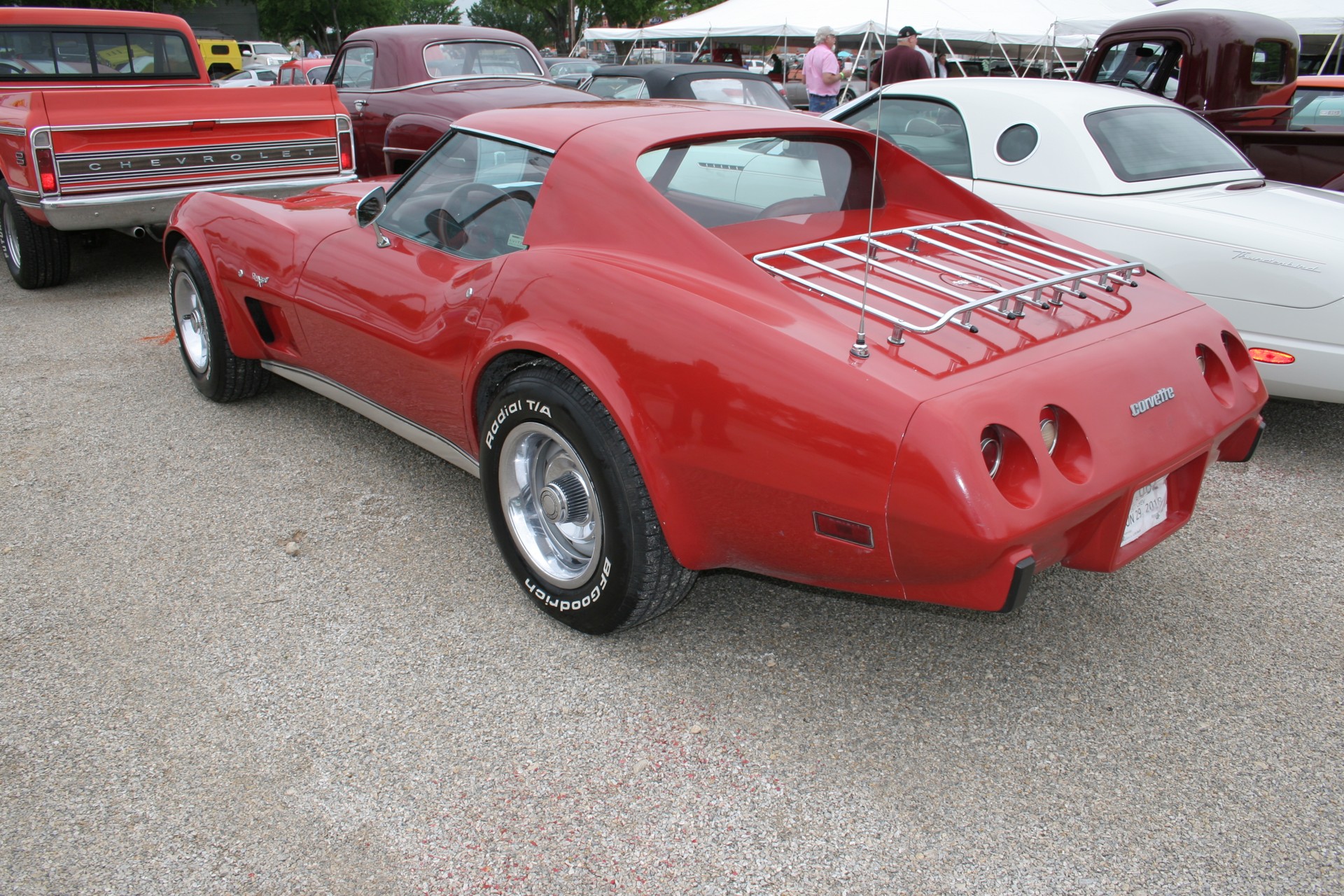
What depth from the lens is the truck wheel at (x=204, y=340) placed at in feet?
13.4

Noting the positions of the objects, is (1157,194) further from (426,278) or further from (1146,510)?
(426,278)

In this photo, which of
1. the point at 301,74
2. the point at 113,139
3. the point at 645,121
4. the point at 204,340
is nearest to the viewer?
the point at 645,121

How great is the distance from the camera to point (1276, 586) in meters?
3.07

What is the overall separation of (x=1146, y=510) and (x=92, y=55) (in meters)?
8.25

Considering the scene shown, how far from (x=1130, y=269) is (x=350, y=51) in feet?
24.9

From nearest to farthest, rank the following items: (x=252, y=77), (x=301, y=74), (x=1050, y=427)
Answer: (x=1050, y=427)
(x=301, y=74)
(x=252, y=77)

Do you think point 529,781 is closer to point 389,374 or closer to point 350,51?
point 389,374

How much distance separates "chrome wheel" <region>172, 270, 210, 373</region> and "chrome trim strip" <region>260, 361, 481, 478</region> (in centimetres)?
53

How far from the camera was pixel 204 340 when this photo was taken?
4.28m

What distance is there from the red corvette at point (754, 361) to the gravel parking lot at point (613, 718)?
383 mm

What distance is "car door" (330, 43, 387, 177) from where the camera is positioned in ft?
25.8

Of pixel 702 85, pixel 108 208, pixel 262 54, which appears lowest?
pixel 108 208

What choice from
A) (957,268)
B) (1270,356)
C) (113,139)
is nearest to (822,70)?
(113,139)

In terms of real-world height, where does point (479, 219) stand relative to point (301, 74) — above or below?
below
